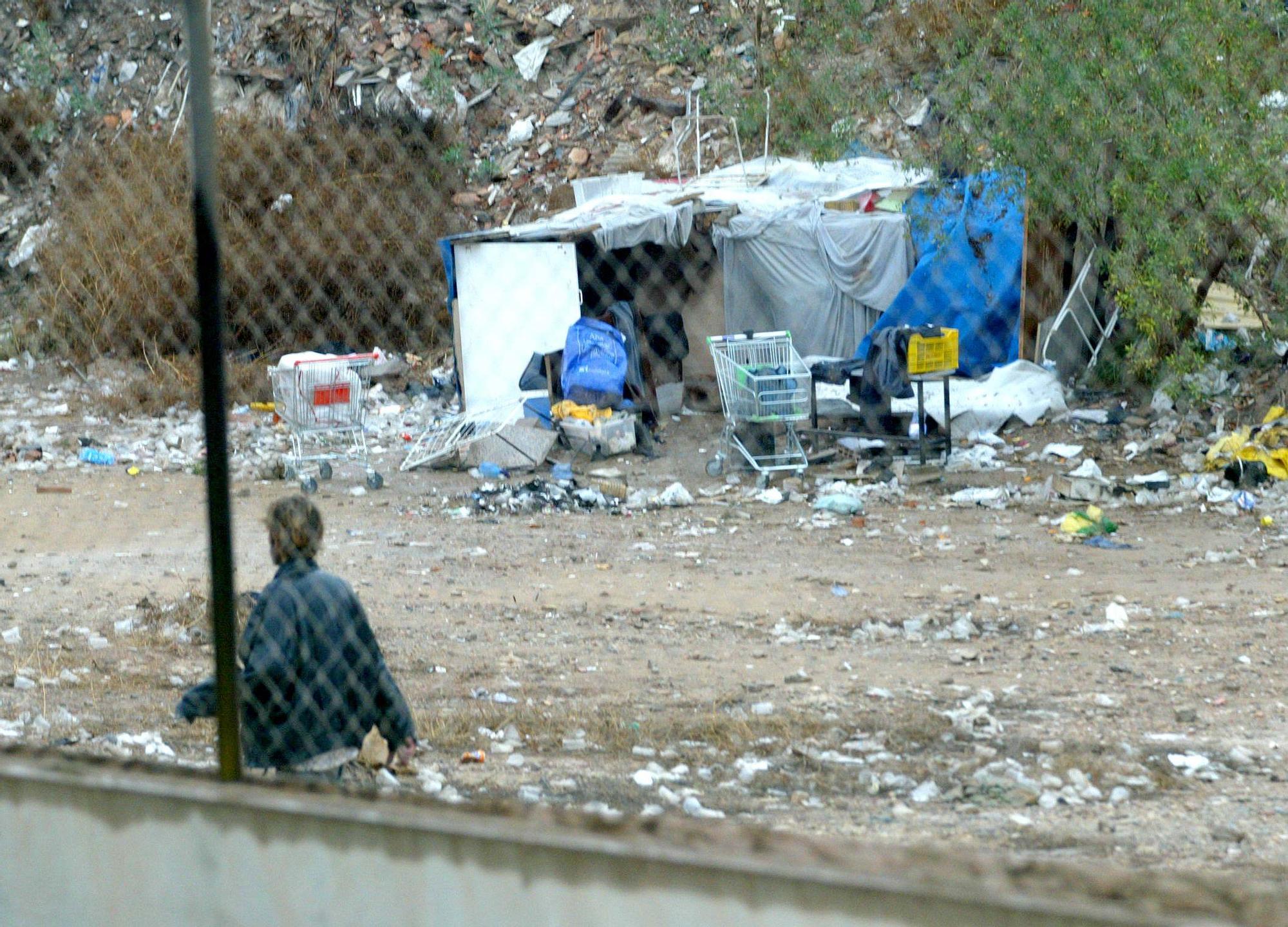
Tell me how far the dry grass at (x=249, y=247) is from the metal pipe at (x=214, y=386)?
3636 millimetres

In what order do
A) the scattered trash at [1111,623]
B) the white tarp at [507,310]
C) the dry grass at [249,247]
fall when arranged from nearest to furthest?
the scattered trash at [1111,623] → the dry grass at [249,247] → the white tarp at [507,310]

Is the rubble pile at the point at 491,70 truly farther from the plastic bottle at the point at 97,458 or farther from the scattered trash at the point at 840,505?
the scattered trash at the point at 840,505

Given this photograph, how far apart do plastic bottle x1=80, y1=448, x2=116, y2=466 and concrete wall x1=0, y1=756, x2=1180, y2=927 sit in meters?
9.33

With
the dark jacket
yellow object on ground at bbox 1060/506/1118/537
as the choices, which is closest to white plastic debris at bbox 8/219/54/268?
yellow object on ground at bbox 1060/506/1118/537

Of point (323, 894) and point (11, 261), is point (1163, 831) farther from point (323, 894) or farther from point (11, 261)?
point (11, 261)

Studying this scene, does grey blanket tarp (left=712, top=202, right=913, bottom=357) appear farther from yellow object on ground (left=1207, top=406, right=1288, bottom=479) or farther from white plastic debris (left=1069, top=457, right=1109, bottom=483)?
yellow object on ground (left=1207, top=406, right=1288, bottom=479)

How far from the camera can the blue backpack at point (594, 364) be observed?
11031 millimetres

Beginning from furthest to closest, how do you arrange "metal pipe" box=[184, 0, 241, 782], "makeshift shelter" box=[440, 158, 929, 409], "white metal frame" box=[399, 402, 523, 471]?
"makeshift shelter" box=[440, 158, 929, 409] → "white metal frame" box=[399, 402, 523, 471] → "metal pipe" box=[184, 0, 241, 782]

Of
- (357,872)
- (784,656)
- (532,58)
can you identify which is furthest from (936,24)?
(532,58)

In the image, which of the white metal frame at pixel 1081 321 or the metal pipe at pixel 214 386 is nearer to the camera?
the metal pipe at pixel 214 386

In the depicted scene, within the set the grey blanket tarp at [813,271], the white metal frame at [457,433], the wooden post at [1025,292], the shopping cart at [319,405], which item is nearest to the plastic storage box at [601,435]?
the white metal frame at [457,433]

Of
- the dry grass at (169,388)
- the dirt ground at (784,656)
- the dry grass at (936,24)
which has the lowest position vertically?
the dirt ground at (784,656)

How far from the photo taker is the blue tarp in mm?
10547

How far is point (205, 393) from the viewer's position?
1903 millimetres
